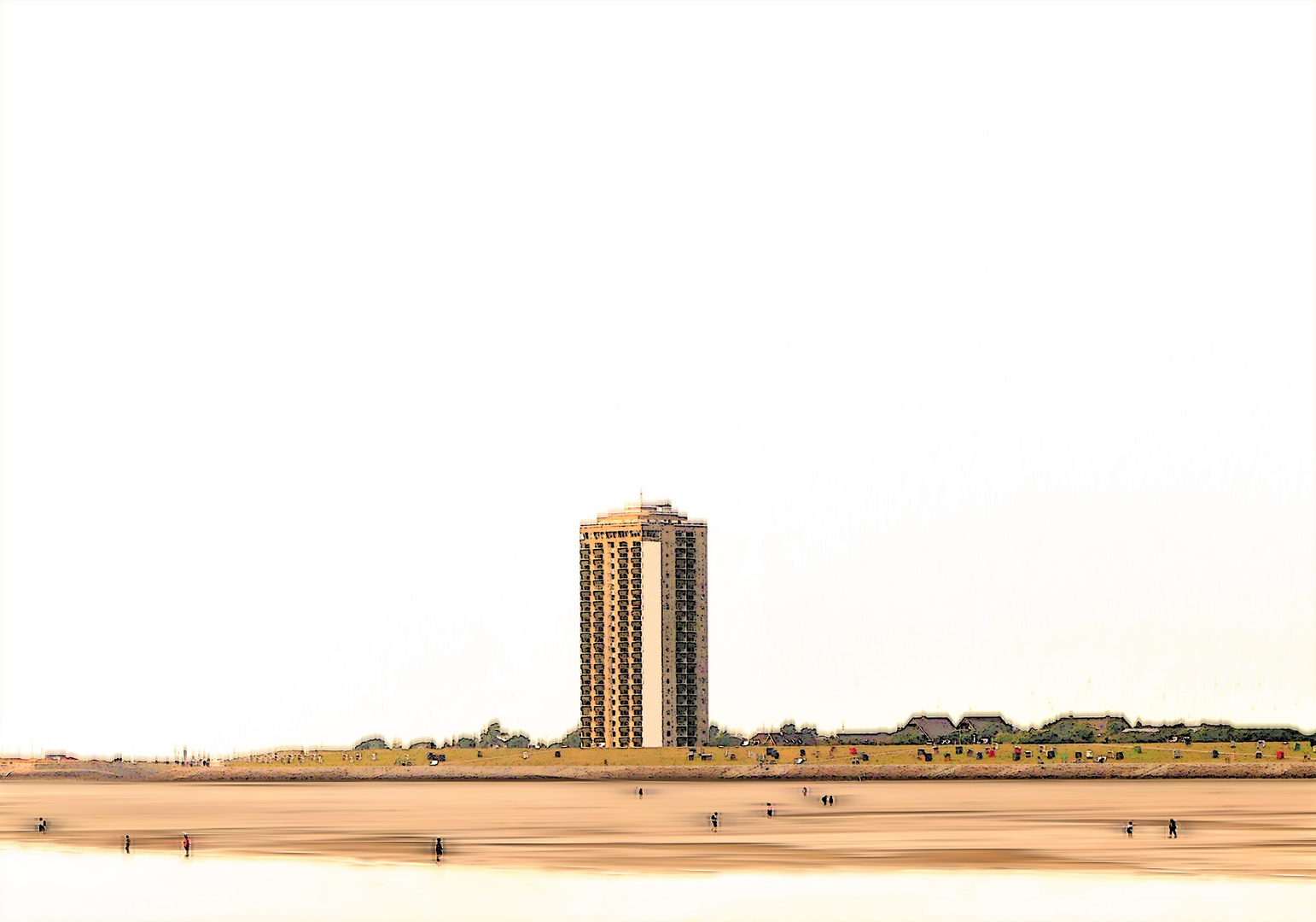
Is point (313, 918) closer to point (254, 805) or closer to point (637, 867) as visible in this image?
point (637, 867)

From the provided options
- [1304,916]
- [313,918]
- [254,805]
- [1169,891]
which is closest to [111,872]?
[313,918]

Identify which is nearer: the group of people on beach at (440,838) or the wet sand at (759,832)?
the wet sand at (759,832)

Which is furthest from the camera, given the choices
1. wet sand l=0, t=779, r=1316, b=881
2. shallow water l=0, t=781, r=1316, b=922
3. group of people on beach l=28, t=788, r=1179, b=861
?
group of people on beach l=28, t=788, r=1179, b=861

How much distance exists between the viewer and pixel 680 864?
89.1 m

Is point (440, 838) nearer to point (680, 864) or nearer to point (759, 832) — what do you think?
point (759, 832)

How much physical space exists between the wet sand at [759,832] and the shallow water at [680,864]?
0.31 metres

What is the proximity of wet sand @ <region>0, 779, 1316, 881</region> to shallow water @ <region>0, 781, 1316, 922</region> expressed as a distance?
1.01 ft

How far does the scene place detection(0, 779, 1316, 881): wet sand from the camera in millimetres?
90562

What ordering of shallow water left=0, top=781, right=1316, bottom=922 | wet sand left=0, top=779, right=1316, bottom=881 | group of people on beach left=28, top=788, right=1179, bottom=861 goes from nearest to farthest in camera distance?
shallow water left=0, top=781, right=1316, bottom=922
wet sand left=0, top=779, right=1316, bottom=881
group of people on beach left=28, top=788, right=1179, bottom=861

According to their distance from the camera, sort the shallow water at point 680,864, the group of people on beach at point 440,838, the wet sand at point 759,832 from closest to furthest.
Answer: the shallow water at point 680,864, the wet sand at point 759,832, the group of people on beach at point 440,838

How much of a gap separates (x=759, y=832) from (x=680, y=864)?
25.2 m

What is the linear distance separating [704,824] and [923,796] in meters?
54.0

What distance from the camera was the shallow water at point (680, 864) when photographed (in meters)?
74.7

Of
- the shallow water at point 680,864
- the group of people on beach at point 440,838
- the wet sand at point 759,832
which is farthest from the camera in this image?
the group of people on beach at point 440,838
